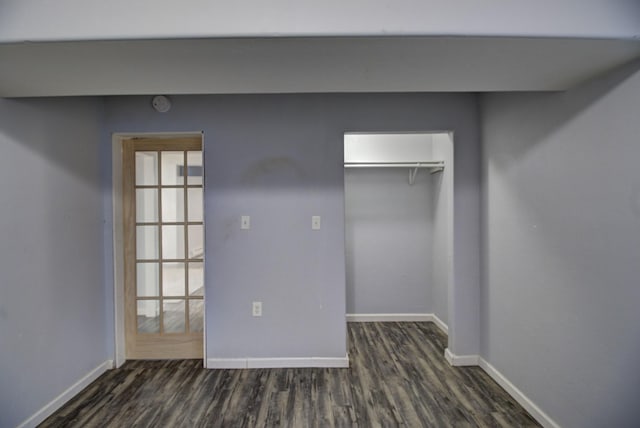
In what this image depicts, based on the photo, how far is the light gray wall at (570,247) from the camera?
135cm

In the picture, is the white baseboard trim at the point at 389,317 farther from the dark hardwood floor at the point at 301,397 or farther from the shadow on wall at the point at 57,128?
the shadow on wall at the point at 57,128

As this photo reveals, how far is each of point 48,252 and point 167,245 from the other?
0.81 m

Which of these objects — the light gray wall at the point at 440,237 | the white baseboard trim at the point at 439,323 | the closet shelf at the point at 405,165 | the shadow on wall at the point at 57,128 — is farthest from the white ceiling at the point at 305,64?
the white baseboard trim at the point at 439,323

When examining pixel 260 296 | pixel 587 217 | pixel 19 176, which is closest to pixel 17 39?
pixel 19 176

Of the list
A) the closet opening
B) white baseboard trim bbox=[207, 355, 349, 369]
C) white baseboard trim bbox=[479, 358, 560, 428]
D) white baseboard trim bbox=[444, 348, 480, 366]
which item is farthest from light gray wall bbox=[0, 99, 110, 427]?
white baseboard trim bbox=[479, 358, 560, 428]

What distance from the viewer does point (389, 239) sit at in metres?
3.41

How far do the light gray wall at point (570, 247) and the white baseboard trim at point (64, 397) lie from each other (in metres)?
3.11

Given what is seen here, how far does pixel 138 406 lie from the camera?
2.01m

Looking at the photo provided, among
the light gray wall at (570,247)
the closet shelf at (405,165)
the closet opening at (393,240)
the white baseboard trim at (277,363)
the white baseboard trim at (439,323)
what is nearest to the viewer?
the light gray wall at (570,247)

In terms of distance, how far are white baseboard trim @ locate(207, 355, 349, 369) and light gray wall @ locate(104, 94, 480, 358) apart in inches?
1.8

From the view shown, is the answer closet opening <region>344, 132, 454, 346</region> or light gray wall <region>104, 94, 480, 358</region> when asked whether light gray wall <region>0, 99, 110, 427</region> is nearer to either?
light gray wall <region>104, 94, 480, 358</region>

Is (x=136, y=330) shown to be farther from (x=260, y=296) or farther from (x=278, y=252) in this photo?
(x=278, y=252)

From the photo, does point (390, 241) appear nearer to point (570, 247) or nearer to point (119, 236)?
point (570, 247)

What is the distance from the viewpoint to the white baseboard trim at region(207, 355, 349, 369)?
8.04ft
